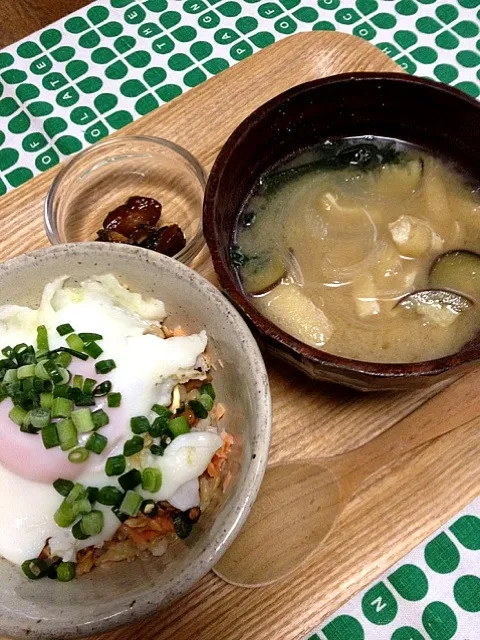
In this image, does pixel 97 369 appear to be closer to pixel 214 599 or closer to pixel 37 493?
pixel 37 493

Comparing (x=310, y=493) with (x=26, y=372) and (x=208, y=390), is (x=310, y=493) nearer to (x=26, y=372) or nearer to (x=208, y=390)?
(x=208, y=390)

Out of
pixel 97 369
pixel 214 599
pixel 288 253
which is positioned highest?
pixel 97 369

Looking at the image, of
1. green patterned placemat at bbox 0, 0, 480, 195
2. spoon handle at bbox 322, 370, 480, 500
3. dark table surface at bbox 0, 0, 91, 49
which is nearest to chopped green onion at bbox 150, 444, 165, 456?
spoon handle at bbox 322, 370, 480, 500

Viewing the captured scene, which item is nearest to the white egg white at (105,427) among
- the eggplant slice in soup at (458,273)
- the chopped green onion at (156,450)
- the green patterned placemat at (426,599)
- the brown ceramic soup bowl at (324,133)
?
the chopped green onion at (156,450)

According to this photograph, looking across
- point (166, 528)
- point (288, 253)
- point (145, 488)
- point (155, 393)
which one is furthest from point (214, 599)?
point (288, 253)

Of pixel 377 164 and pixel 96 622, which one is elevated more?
pixel 377 164

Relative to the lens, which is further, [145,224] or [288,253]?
[145,224]

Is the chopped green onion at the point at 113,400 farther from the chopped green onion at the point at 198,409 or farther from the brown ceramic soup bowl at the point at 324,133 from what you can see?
the brown ceramic soup bowl at the point at 324,133

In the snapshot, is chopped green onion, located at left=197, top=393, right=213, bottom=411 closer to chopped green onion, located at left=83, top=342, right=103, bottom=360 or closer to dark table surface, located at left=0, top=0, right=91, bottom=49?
chopped green onion, located at left=83, top=342, right=103, bottom=360
